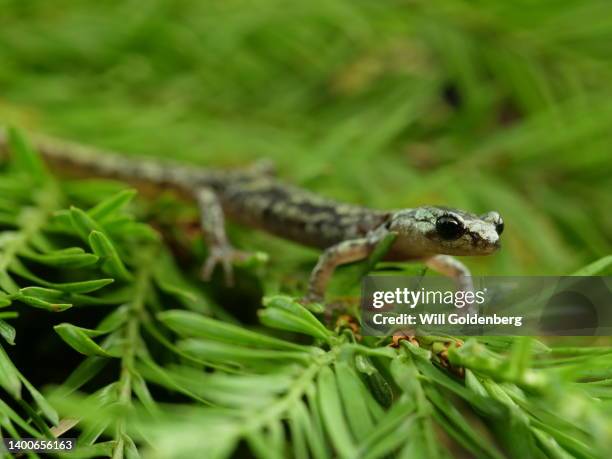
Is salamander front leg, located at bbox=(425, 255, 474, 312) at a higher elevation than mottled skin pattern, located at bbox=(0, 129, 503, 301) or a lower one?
lower

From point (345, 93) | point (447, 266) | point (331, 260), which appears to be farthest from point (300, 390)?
point (345, 93)

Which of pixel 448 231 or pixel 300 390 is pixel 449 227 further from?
pixel 300 390

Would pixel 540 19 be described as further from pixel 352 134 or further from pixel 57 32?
pixel 57 32

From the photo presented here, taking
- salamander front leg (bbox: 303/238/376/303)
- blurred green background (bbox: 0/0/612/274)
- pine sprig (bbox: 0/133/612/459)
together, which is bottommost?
pine sprig (bbox: 0/133/612/459)

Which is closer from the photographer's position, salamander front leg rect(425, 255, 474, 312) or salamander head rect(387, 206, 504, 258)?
salamander head rect(387, 206, 504, 258)

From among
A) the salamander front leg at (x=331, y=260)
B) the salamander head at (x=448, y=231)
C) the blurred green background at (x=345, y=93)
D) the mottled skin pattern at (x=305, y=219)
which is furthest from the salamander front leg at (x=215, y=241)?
the salamander head at (x=448, y=231)

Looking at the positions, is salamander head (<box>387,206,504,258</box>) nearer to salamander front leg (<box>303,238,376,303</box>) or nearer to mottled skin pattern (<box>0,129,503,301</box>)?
A: mottled skin pattern (<box>0,129,503,301</box>)

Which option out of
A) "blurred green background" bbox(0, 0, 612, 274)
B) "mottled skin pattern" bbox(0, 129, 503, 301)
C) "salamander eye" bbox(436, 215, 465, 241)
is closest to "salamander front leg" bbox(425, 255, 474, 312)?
"mottled skin pattern" bbox(0, 129, 503, 301)

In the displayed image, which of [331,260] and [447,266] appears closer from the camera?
[331,260]
